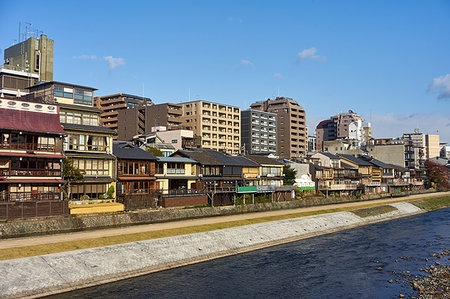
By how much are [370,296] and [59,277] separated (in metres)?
26.1

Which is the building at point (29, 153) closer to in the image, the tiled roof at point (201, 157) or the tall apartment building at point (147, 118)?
the tiled roof at point (201, 157)

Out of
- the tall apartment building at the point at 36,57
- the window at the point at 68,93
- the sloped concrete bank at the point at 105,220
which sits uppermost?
the tall apartment building at the point at 36,57

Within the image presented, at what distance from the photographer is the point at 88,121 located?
227 feet

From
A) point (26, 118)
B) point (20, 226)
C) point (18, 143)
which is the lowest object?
point (20, 226)

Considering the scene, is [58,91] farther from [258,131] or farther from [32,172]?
[258,131]

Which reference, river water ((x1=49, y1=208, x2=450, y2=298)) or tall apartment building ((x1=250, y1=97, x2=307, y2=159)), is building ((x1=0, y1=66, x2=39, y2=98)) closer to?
river water ((x1=49, y1=208, x2=450, y2=298))

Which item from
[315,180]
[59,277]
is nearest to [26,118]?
[59,277]

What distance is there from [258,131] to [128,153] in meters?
109

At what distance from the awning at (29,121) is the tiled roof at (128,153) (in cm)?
1183

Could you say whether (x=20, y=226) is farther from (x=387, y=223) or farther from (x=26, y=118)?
(x=387, y=223)

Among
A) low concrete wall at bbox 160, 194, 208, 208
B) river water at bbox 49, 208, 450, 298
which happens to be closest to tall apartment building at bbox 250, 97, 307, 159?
low concrete wall at bbox 160, 194, 208, 208

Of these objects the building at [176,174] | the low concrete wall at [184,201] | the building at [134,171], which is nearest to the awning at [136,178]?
the building at [134,171]

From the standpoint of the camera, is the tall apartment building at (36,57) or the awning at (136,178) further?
the tall apartment building at (36,57)

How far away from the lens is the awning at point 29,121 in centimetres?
5403
